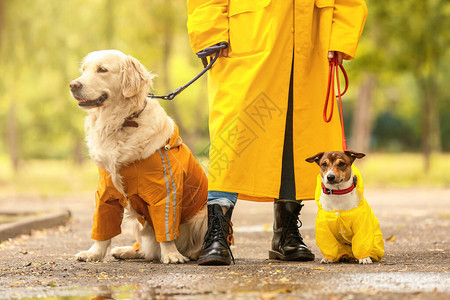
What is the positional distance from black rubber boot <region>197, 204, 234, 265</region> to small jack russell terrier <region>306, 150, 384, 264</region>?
62cm

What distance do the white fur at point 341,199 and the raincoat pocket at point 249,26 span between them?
3.34 feet

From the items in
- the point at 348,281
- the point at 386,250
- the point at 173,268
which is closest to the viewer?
the point at 348,281

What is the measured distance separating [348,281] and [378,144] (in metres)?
40.7

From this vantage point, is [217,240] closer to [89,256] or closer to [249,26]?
[89,256]

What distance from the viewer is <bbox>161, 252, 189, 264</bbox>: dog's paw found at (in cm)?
446

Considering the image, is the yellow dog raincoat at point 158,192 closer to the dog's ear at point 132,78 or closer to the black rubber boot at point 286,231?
the dog's ear at point 132,78

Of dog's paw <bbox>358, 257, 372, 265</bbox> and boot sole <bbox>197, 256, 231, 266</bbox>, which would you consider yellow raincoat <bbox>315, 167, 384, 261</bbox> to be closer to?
dog's paw <bbox>358, 257, 372, 265</bbox>

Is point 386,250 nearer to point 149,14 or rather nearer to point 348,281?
point 348,281

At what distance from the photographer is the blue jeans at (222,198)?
444 cm

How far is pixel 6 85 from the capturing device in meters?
18.7

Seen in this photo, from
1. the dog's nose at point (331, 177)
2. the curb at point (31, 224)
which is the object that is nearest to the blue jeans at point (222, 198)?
the dog's nose at point (331, 177)

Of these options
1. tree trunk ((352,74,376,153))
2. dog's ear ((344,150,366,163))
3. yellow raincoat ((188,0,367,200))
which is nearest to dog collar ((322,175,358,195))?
dog's ear ((344,150,366,163))

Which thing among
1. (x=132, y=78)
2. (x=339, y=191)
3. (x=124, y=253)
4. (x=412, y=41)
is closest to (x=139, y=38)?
(x=412, y=41)

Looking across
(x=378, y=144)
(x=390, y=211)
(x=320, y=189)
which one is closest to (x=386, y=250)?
(x=320, y=189)
